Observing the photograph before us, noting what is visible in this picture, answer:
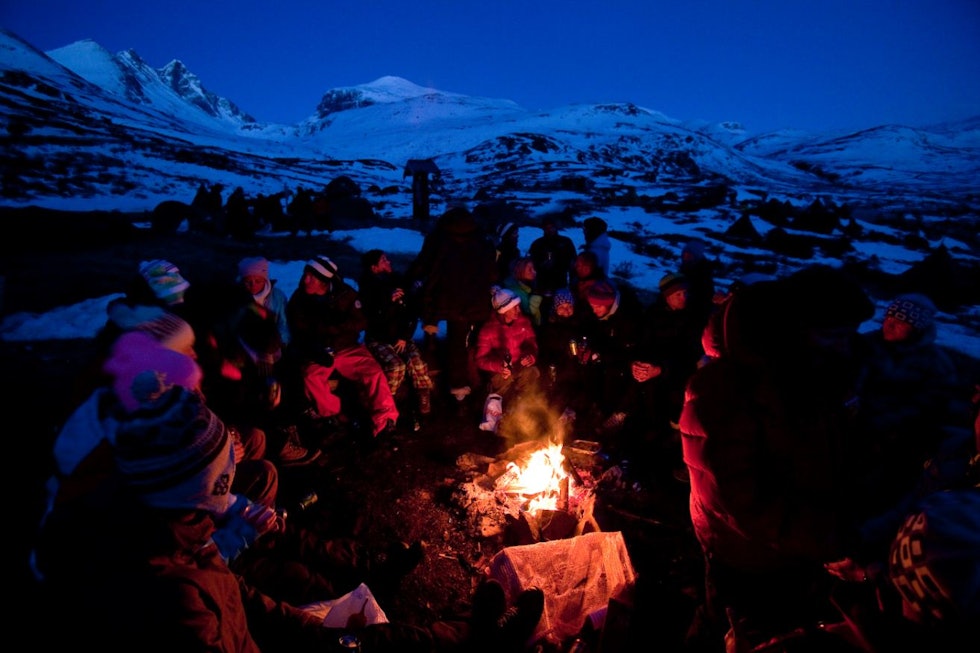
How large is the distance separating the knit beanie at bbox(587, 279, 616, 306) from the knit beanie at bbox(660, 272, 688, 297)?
1.62 feet

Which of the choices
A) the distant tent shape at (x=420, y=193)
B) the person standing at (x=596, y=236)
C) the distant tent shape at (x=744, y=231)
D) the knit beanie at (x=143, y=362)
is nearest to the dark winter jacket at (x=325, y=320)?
the knit beanie at (x=143, y=362)

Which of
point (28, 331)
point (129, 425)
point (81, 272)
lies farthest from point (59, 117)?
point (129, 425)

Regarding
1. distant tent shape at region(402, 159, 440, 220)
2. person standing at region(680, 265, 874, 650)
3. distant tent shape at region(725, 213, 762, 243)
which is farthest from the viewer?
distant tent shape at region(402, 159, 440, 220)

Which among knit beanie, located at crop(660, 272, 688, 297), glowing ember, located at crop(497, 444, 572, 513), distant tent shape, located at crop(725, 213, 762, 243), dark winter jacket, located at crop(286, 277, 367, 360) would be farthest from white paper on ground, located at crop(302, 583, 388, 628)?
distant tent shape, located at crop(725, 213, 762, 243)

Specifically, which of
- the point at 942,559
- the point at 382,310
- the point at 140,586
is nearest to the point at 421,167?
the point at 382,310

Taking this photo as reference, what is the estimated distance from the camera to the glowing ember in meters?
3.59

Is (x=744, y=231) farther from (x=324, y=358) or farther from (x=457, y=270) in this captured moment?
(x=324, y=358)

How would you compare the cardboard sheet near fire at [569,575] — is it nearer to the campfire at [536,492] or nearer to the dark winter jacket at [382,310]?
the campfire at [536,492]

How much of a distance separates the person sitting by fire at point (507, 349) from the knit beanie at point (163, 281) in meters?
2.93

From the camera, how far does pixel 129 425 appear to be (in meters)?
1.49

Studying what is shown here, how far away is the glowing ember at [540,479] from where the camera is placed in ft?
11.8

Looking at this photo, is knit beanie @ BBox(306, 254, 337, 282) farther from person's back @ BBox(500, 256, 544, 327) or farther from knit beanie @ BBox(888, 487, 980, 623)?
knit beanie @ BBox(888, 487, 980, 623)

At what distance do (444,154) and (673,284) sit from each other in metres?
71.2

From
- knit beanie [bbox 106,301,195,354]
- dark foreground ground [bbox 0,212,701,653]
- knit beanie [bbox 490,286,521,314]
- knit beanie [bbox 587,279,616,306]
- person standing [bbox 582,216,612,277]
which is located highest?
person standing [bbox 582,216,612,277]
